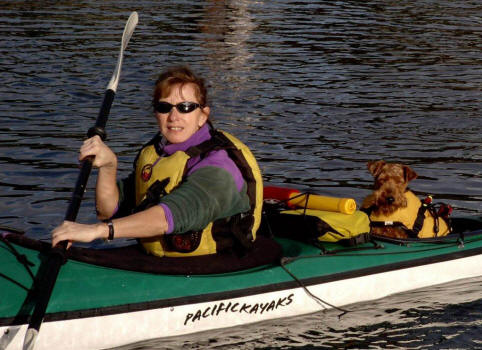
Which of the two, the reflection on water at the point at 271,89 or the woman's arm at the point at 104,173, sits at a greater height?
the woman's arm at the point at 104,173

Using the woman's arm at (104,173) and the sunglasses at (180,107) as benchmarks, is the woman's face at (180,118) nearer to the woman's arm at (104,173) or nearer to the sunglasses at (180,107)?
the sunglasses at (180,107)

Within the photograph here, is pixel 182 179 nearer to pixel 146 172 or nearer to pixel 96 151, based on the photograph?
pixel 146 172

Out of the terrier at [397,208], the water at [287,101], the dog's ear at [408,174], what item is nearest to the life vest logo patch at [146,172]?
the water at [287,101]

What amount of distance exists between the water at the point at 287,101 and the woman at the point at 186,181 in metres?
0.78

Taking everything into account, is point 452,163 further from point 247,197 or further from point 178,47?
point 178,47

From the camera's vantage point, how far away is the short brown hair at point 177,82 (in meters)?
6.29

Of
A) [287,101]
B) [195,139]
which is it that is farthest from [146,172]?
[287,101]

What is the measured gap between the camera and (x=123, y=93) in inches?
638

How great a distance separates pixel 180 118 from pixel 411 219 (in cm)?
246

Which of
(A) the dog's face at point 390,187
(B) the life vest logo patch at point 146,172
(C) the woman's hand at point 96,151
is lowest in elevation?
(A) the dog's face at point 390,187

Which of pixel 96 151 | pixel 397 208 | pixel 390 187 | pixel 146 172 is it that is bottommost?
pixel 397 208

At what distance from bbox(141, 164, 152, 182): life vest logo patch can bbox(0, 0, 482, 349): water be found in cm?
115

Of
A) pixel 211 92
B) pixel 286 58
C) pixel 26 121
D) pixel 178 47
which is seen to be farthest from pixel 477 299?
pixel 178 47

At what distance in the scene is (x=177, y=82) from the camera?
20.6ft
